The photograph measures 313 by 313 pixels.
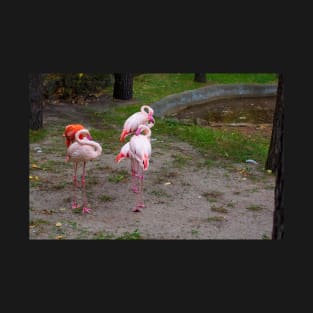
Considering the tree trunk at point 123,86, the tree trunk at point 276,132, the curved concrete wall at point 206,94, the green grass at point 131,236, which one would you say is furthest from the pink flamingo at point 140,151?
the tree trunk at point 123,86

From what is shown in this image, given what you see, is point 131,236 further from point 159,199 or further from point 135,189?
point 135,189

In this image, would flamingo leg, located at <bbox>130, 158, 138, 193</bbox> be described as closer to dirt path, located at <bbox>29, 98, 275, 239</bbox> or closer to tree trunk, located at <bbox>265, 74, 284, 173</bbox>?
dirt path, located at <bbox>29, 98, 275, 239</bbox>

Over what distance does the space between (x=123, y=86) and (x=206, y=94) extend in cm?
348

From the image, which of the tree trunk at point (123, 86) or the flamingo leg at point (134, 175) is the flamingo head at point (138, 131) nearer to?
the flamingo leg at point (134, 175)

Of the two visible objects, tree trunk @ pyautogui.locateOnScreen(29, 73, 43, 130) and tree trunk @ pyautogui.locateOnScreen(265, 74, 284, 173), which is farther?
tree trunk @ pyautogui.locateOnScreen(29, 73, 43, 130)

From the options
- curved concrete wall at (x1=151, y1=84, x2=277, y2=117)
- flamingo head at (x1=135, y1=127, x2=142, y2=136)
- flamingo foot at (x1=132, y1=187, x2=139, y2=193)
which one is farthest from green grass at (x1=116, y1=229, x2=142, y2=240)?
curved concrete wall at (x1=151, y1=84, x2=277, y2=117)

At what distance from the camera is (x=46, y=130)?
12.1 m

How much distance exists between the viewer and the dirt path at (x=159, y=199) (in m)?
7.64

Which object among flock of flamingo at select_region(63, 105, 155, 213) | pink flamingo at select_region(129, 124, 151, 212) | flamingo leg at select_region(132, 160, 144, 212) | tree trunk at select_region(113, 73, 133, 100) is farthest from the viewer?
tree trunk at select_region(113, 73, 133, 100)

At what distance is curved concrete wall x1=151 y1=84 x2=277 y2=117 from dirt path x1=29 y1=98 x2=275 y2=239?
4.69 metres

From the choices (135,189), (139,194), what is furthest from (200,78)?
(139,194)

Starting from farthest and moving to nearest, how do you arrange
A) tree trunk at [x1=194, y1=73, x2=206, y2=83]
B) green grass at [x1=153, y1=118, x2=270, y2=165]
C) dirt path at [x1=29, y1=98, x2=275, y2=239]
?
tree trunk at [x1=194, y1=73, x2=206, y2=83] → green grass at [x1=153, y1=118, x2=270, y2=165] → dirt path at [x1=29, y1=98, x2=275, y2=239]

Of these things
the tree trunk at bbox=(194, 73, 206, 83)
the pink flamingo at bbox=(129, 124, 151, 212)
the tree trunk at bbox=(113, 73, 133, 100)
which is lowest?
the pink flamingo at bbox=(129, 124, 151, 212)

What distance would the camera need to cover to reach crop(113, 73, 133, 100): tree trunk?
15.6m
